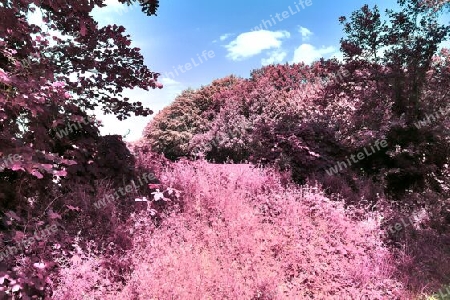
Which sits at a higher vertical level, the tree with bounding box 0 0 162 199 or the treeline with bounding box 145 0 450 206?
the tree with bounding box 0 0 162 199

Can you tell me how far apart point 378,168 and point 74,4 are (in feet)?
23.5

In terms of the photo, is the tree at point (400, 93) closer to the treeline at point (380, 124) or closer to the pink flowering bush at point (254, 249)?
the treeline at point (380, 124)

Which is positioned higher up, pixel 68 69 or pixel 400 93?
pixel 68 69

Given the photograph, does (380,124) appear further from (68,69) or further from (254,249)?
(68,69)

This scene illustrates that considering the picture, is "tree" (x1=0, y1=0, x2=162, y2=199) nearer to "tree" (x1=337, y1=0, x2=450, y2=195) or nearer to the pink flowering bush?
the pink flowering bush

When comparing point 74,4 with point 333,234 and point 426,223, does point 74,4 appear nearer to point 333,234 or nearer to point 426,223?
point 333,234

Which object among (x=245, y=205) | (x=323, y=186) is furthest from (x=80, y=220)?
(x=323, y=186)

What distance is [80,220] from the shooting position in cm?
480

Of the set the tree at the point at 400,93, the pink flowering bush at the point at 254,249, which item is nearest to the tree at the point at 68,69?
the pink flowering bush at the point at 254,249

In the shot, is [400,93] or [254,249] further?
[400,93]

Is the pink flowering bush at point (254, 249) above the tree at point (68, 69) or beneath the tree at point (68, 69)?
beneath

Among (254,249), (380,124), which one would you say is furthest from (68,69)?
(380,124)

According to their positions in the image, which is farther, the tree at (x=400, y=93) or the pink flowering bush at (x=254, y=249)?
the tree at (x=400, y=93)

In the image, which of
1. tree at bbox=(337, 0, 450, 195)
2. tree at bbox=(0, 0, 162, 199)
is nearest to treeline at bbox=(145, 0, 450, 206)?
tree at bbox=(337, 0, 450, 195)
